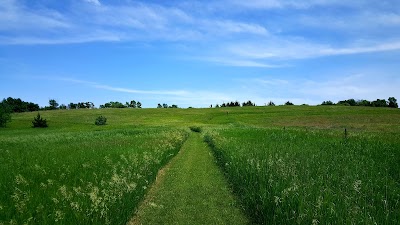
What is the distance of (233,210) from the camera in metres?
13.1

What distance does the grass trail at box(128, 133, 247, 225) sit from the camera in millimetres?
12141

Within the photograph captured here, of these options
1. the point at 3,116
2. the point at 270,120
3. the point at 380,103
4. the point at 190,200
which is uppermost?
the point at 380,103

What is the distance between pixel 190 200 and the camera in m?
14.3

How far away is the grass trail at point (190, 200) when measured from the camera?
12.1m

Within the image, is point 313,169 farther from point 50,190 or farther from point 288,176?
point 50,190

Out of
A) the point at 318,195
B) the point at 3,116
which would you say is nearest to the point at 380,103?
the point at 3,116

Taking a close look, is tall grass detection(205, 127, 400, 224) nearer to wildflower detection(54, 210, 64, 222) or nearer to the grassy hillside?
wildflower detection(54, 210, 64, 222)

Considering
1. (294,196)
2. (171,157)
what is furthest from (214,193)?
(171,157)

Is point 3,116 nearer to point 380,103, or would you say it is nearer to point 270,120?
point 270,120

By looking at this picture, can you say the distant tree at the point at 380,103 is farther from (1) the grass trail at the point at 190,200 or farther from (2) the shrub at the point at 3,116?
(1) the grass trail at the point at 190,200

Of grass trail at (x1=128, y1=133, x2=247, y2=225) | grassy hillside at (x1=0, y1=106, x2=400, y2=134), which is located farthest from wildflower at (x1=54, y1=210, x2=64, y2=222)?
grassy hillside at (x1=0, y1=106, x2=400, y2=134)

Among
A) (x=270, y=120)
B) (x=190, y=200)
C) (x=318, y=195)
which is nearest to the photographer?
(x=318, y=195)

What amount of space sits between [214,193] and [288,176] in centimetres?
366

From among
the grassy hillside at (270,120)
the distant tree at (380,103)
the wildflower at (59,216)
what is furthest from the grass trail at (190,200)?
the distant tree at (380,103)
